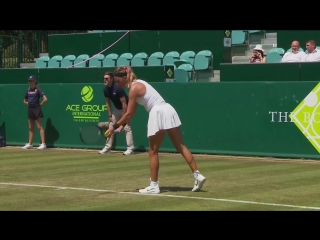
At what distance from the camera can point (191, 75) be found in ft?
74.5

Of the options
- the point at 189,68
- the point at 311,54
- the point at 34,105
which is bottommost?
the point at 34,105

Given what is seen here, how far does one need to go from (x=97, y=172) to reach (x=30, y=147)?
22.1 feet

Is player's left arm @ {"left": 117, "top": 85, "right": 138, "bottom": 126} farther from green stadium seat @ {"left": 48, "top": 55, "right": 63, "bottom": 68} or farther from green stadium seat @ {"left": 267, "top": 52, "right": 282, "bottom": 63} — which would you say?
green stadium seat @ {"left": 48, "top": 55, "right": 63, "bottom": 68}

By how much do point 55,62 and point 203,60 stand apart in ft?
20.7

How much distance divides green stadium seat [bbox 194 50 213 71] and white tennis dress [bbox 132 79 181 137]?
39.9 feet

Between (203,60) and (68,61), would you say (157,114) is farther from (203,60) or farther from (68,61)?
(68,61)

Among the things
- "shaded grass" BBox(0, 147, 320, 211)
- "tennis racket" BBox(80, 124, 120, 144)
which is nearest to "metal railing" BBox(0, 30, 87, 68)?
"tennis racket" BBox(80, 124, 120, 144)

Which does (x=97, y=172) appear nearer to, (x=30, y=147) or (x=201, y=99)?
(x=201, y=99)

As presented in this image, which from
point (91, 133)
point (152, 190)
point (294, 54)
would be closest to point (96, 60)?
point (91, 133)

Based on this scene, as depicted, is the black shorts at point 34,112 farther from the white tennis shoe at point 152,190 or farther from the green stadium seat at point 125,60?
the white tennis shoe at point 152,190

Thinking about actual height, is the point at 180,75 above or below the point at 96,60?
below

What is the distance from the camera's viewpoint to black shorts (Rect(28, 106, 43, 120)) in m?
20.8

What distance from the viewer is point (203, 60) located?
23469 millimetres

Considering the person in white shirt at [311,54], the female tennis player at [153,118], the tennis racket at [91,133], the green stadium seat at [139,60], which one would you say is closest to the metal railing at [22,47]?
the green stadium seat at [139,60]
